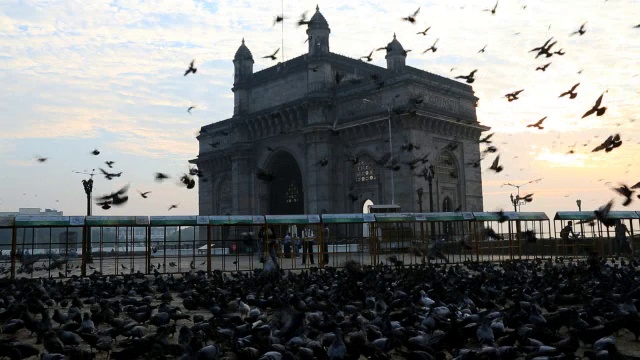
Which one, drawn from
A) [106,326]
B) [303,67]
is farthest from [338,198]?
[106,326]

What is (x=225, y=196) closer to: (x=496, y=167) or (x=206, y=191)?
(x=206, y=191)

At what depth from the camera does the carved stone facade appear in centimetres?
4003

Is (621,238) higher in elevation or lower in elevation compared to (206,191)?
lower

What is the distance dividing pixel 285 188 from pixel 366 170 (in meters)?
11.4

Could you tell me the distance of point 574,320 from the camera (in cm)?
776

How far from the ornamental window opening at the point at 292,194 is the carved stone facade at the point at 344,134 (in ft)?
0.31

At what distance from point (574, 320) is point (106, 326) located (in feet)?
25.2

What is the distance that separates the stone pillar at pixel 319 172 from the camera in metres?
43.3

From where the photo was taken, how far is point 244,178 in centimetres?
5091

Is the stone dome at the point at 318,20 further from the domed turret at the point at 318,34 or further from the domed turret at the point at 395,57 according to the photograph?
the domed turret at the point at 395,57

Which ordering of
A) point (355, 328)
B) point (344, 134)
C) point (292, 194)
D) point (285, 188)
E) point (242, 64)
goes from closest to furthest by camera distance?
point (355, 328), point (344, 134), point (292, 194), point (285, 188), point (242, 64)

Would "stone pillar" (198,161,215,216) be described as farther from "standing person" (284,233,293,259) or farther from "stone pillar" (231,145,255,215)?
"standing person" (284,233,293,259)

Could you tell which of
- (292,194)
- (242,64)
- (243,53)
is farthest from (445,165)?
(243,53)

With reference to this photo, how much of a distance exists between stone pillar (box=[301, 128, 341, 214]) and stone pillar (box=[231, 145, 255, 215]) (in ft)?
27.5
